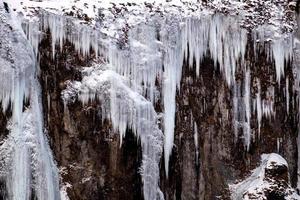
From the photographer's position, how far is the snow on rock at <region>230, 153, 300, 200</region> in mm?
8703

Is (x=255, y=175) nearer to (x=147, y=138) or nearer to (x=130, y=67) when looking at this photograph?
(x=147, y=138)

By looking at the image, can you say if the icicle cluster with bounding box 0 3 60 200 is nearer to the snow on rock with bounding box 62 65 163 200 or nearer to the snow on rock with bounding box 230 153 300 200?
the snow on rock with bounding box 62 65 163 200

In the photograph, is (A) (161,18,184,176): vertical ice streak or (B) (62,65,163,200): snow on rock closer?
(B) (62,65,163,200): snow on rock

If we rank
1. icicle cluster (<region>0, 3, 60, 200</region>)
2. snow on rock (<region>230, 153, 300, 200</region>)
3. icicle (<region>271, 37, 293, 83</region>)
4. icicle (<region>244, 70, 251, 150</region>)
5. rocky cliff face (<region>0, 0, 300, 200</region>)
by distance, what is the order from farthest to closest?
icicle (<region>271, 37, 293, 83</region>)
icicle (<region>244, 70, 251, 150</region>)
snow on rock (<region>230, 153, 300, 200</region>)
rocky cliff face (<region>0, 0, 300, 200</region>)
icicle cluster (<region>0, 3, 60, 200</region>)

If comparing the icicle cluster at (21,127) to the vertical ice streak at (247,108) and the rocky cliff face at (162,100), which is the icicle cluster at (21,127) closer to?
the rocky cliff face at (162,100)

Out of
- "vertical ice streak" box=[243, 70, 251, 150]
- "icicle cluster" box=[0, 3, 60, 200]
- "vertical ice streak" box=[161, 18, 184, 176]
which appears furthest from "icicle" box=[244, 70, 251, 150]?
"icicle cluster" box=[0, 3, 60, 200]

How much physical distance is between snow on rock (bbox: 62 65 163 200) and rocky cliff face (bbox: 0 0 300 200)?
1 cm

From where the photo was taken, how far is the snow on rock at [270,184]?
8703 millimetres

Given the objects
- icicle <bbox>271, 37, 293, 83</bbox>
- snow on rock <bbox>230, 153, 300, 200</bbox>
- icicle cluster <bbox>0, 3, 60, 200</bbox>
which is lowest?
snow on rock <bbox>230, 153, 300, 200</bbox>

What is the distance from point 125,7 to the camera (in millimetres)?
8742

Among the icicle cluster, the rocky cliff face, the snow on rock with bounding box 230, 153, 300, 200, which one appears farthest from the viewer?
the snow on rock with bounding box 230, 153, 300, 200

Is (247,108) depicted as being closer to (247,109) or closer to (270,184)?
(247,109)

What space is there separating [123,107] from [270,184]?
2.50 metres

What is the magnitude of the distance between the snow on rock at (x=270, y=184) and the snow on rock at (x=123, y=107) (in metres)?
1.35
